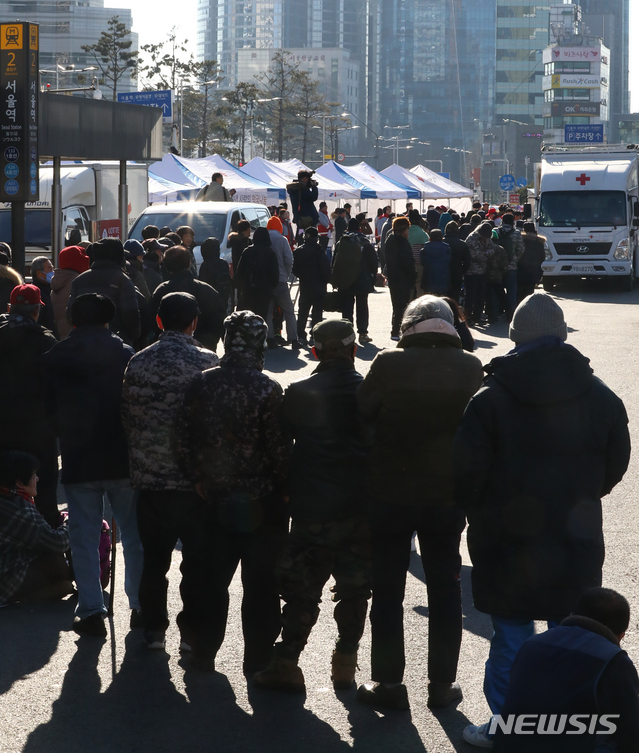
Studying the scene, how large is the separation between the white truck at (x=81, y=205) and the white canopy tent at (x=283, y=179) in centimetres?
1086

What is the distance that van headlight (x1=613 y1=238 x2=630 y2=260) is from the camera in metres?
24.6

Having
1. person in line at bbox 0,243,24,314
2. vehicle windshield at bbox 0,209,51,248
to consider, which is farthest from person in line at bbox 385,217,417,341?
vehicle windshield at bbox 0,209,51,248

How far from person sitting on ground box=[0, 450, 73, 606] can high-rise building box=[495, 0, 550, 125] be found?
187601mm

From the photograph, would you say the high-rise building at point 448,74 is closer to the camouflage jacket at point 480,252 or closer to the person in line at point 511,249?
the person in line at point 511,249

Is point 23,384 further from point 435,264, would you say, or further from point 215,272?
point 435,264

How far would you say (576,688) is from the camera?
265 cm

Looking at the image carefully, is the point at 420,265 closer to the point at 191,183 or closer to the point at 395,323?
the point at 395,323

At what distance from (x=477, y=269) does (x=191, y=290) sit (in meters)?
9.45

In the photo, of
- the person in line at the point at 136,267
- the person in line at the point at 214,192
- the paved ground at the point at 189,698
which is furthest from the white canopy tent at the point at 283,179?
the paved ground at the point at 189,698

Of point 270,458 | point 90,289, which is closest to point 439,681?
point 270,458

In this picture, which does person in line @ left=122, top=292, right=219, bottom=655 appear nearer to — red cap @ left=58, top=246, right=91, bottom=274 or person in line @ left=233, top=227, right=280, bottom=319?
red cap @ left=58, top=246, right=91, bottom=274

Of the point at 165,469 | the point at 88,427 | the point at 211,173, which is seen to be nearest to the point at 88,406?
the point at 88,427

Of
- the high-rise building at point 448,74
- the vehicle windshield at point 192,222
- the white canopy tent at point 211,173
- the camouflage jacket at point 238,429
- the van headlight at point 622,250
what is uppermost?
the high-rise building at point 448,74

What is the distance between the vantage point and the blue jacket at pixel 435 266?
15469mm
